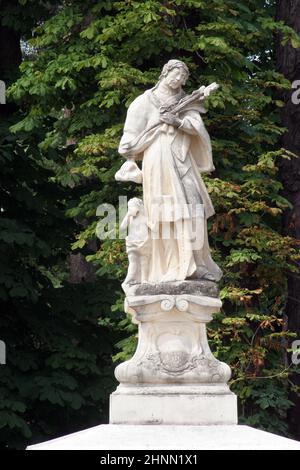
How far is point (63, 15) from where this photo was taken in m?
20.1

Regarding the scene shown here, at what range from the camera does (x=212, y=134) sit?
19578 millimetres

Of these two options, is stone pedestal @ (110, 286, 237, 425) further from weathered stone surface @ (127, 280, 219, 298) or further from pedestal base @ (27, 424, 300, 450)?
pedestal base @ (27, 424, 300, 450)

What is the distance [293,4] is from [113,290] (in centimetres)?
479

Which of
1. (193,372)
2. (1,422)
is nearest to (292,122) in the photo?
(1,422)

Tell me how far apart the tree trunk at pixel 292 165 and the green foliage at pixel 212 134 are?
0.21 metres

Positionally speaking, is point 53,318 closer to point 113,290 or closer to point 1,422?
point 113,290

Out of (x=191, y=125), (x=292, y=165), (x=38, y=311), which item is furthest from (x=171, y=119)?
(x=38, y=311)

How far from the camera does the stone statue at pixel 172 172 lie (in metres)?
14.4

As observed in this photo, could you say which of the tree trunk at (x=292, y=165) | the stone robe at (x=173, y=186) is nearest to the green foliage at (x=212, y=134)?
the tree trunk at (x=292, y=165)

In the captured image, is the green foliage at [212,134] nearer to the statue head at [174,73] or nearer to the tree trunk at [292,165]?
the tree trunk at [292,165]

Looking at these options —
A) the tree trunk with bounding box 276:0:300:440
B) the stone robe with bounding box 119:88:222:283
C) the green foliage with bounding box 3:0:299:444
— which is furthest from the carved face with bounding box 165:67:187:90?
the tree trunk with bounding box 276:0:300:440

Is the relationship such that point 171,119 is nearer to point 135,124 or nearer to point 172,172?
point 135,124

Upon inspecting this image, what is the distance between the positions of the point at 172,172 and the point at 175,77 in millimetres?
970

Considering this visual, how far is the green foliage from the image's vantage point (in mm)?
18500
